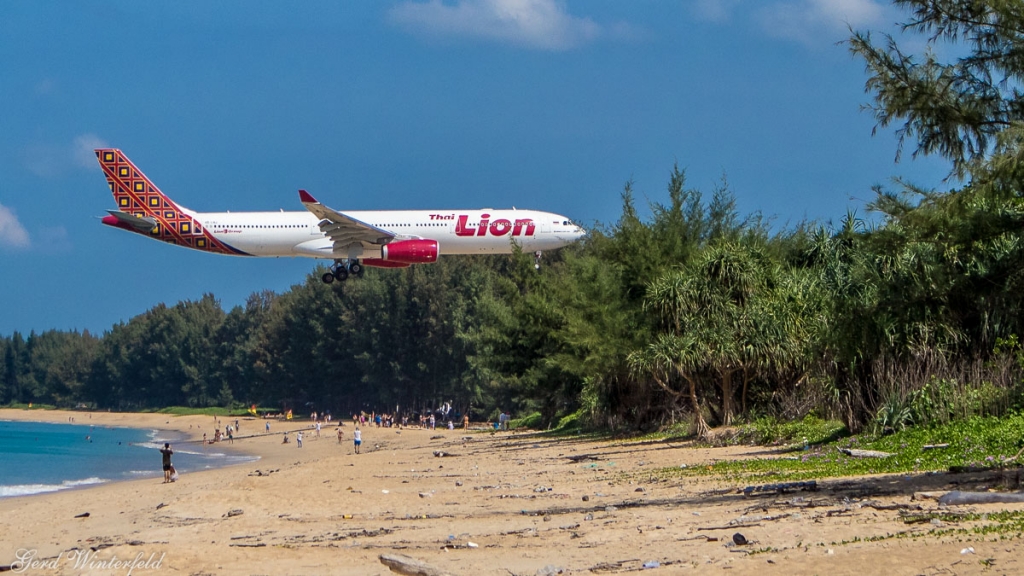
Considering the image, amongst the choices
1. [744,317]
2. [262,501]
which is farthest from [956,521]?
[744,317]

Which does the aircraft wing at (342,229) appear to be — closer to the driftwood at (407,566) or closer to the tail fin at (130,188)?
the tail fin at (130,188)

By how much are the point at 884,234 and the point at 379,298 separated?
239ft

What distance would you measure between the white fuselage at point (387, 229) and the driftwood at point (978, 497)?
35.6m

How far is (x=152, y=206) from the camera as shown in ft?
149

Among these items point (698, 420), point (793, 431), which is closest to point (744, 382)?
point (698, 420)

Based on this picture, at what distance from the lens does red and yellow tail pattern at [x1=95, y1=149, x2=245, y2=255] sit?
4372cm

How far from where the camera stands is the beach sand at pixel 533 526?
7.44 m

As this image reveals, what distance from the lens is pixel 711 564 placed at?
7457 millimetres

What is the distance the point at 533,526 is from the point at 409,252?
31.0 metres

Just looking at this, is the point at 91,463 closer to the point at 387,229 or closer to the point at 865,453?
the point at 387,229

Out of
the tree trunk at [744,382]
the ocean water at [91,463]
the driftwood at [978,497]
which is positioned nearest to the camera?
the driftwood at [978,497]

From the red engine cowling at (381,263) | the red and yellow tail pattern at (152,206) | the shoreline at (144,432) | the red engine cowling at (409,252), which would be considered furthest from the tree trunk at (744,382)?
the red and yellow tail pattern at (152,206)

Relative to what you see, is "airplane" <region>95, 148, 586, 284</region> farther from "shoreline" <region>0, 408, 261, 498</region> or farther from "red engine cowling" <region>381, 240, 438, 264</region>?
"shoreline" <region>0, 408, 261, 498</region>

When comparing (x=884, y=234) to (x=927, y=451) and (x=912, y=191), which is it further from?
(x=927, y=451)
